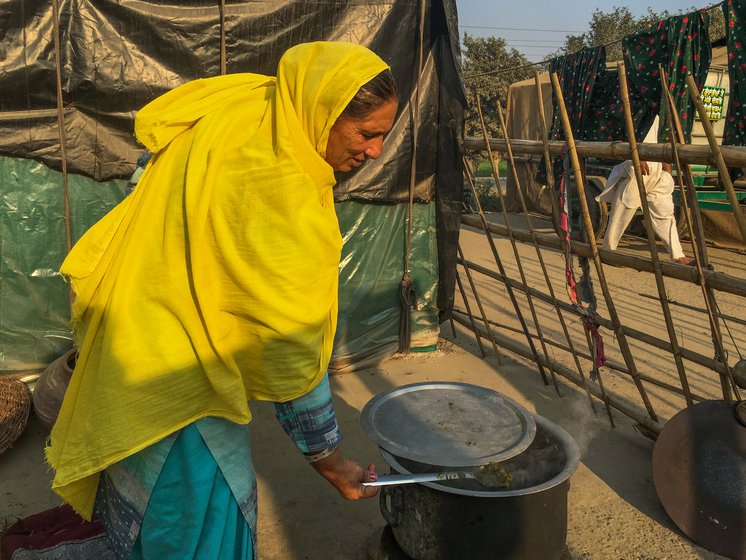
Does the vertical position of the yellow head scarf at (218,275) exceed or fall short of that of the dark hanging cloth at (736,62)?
it falls short

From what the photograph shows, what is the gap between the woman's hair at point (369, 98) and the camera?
1.26m

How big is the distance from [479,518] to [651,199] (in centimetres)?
517

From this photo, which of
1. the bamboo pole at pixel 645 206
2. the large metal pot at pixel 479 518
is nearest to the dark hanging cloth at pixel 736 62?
the bamboo pole at pixel 645 206

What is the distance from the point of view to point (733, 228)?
795 cm

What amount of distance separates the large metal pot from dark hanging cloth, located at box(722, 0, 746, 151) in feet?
18.4

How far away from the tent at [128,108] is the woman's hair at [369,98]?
2.30m

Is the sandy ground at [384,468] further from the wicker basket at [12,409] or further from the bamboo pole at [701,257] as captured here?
the bamboo pole at [701,257]

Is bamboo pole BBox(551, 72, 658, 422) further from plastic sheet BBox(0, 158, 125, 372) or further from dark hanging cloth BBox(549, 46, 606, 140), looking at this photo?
dark hanging cloth BBox(549, 46, 606, 140)

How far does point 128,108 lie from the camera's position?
10.6 feet

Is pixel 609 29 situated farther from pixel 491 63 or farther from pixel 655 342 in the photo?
pixel 655 342

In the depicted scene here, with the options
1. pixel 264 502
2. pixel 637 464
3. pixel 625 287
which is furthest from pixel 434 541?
pixel 625 287

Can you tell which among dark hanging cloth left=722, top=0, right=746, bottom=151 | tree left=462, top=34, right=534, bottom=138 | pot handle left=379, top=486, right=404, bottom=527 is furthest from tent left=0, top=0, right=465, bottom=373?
tree left=462, top=34, right=534, bottom=138

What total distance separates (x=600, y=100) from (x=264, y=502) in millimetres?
7436

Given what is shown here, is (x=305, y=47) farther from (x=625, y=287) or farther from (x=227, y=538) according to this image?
(x=625, y=287)
